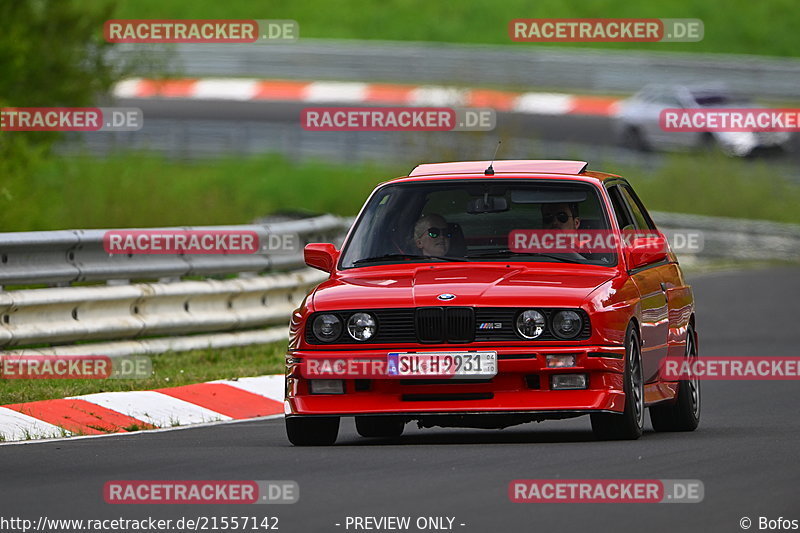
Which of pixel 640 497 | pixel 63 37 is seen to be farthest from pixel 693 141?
pixel 640 497

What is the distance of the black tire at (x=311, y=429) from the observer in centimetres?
1134

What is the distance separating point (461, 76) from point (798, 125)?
25.1 ft

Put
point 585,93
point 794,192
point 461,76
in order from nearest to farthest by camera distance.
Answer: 1. point 794,192
2. point 461,76
3. point 585,93

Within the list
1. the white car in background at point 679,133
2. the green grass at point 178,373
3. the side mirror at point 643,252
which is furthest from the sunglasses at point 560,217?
the white car in background at point 679,133

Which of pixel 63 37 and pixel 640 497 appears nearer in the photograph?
pixel 640 497

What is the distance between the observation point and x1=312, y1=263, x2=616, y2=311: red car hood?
1100 cm

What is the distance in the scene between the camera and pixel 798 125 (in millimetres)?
45562

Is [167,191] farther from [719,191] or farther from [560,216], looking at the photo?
[719,191]

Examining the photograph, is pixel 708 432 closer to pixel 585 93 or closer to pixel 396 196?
pixel 396 196

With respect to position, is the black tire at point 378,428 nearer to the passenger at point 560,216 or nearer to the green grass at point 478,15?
the passenger at point 560,216

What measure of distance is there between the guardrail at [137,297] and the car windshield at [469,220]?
3.54m

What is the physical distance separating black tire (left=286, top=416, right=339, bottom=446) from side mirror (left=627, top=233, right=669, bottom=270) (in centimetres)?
197

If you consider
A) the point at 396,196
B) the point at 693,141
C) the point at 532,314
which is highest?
the point at 693,141

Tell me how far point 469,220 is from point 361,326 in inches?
57.5
